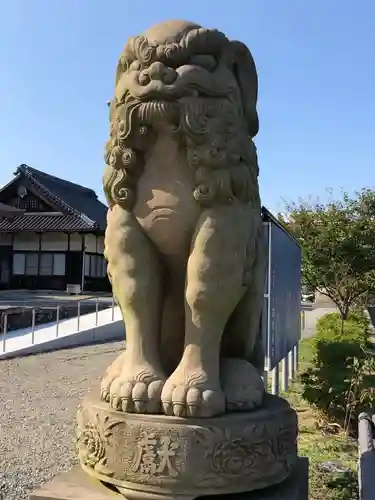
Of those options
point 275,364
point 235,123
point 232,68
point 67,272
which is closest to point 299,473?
point 235,123

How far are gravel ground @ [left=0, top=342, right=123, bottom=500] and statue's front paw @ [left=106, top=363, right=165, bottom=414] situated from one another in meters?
1.95

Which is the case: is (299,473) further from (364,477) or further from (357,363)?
(357,363)

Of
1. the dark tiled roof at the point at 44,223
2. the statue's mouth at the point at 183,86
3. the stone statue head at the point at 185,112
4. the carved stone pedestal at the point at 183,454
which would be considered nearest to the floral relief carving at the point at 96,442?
the carved stone pedestal at the point at 183,454

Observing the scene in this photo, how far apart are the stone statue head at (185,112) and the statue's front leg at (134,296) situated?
120mm

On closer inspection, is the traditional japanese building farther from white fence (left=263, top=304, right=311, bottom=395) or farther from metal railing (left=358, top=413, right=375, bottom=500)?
metal railing (left=358, top=413, right=375, bottom=500)

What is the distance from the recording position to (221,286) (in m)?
1.92

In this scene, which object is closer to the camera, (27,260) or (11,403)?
(11,403)

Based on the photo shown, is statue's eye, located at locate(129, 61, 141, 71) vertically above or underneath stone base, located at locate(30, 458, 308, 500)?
above

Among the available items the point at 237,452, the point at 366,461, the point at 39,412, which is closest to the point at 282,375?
the point at 39,412

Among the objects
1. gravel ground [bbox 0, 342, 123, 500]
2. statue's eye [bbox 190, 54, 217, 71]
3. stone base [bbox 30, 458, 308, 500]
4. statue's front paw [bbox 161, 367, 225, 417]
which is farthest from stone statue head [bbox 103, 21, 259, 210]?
gravel ground [bbox 0, 342, 123, 500]

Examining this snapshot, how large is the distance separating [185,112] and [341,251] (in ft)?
40.1

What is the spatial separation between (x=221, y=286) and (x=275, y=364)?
320cm

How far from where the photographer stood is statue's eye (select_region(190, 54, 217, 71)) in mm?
1977

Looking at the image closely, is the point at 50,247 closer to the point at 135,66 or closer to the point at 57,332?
the point at 57,332
